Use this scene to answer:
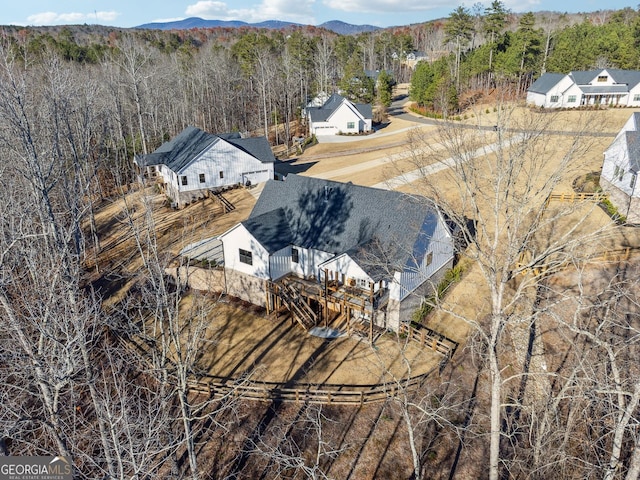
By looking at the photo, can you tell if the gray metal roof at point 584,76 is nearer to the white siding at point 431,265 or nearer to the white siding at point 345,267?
the white siding at point 431,265

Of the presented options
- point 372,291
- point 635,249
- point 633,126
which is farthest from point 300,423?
point 633,126

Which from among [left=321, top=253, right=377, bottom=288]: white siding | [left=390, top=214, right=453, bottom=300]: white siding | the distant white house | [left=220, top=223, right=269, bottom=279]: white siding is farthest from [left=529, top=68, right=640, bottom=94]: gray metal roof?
the distant white house

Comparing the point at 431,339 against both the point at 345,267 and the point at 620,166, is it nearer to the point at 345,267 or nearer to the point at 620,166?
the point at 345,267

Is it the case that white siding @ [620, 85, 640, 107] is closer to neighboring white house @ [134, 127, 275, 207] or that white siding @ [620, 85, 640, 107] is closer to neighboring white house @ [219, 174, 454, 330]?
neighboring white house @ [134, 127, 275, 207]

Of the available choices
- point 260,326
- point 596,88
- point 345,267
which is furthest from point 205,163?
point 596,88

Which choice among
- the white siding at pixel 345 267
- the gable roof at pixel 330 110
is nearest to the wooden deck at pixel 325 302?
the white siding at pixel 345 267
